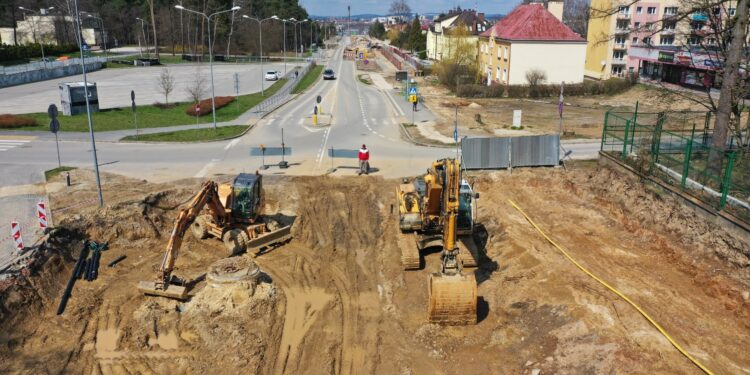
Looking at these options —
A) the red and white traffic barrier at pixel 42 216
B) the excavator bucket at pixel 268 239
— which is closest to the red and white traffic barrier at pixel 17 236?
the red and white traffic barrier at pixel 42 216

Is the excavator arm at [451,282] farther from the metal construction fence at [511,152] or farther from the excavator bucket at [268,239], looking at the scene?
the metal construction fence at [511,152]

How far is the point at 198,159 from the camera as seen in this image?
3055 cm

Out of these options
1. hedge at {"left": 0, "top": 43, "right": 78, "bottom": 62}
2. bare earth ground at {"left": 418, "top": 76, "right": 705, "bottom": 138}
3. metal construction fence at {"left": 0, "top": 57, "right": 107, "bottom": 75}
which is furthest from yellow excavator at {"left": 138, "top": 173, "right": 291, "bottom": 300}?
hedge at {"left": 0, "top": 43, "right": 78, "bottom": 62}

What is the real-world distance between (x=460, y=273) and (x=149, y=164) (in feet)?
66.9

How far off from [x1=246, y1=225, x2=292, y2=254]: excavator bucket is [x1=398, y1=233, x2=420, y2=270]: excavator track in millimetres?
4217

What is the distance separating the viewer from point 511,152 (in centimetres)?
2820

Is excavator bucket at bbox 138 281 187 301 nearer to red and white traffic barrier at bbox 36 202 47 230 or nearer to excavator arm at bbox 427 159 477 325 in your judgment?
red and white traffic barrier at bbox 36 202 47 230

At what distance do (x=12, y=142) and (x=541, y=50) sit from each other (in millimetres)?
45765

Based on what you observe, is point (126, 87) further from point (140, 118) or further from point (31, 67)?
point (140, 118)

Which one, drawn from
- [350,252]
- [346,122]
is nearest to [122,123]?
[346,122]

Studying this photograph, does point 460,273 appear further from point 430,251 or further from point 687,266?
point 687,266

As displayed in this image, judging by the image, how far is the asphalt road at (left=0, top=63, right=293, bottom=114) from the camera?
48.7 metres

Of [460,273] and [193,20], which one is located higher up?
[193,20]

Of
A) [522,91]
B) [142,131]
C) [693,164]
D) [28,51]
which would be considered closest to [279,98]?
[142,131]
